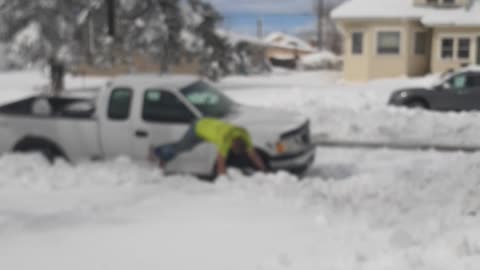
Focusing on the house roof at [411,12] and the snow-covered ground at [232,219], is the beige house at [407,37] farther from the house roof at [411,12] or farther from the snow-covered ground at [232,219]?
the snow-covered ground at [232,219]

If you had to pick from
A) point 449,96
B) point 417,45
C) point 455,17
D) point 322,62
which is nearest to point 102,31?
point 417,45

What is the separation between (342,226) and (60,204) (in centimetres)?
315

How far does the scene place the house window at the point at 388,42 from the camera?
34.3 metres

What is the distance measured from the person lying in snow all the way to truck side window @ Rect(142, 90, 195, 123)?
452mm

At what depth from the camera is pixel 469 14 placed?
34.3 meters

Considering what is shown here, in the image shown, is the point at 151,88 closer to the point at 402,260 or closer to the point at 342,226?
the point at 342,226

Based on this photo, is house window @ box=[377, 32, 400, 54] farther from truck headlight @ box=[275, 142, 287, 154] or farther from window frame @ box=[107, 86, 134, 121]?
truck headlight @ box=[275, 142, 287, 154]

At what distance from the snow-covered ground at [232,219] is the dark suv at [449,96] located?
953 cm

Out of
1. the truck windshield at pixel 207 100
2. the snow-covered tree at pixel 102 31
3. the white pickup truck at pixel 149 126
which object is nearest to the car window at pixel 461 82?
the white pickup truck at pixel 149 126

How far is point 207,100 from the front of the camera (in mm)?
9672

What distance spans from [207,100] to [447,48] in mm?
27548

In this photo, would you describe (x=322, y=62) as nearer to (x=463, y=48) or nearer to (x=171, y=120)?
(x=463, y=48)

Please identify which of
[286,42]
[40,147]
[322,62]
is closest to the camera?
[40,147]

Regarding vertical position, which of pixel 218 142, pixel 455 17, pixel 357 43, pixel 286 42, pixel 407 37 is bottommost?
pixel 286 42
